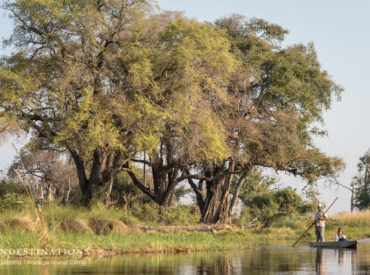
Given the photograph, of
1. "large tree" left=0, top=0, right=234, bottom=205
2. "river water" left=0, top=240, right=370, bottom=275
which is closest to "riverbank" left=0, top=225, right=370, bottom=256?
"river water" left=0, top=240, right=370, bottom=275

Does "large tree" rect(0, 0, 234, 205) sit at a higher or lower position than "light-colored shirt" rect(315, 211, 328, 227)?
higher

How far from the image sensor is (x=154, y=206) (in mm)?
33719

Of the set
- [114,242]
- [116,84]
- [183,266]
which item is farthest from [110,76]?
[183,266]

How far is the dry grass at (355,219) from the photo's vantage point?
129ft

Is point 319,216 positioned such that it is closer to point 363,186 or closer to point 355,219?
point 355,219

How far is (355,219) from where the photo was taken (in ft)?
130

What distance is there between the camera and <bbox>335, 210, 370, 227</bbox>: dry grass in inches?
1548

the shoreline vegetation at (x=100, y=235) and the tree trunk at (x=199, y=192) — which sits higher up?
the tree trunk at (x=199, y=192)

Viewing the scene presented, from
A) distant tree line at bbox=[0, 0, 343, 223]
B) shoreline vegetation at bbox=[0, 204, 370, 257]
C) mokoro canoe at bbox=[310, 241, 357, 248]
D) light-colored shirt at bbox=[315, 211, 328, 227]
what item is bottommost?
mokoro canoe at bbox=[310, 241, 357, 248]

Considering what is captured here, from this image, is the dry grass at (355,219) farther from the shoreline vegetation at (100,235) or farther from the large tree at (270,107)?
the shoreline vegetation at (100,235)

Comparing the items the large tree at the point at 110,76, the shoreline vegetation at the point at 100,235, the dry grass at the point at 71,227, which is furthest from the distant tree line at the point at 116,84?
the dry grass at the point at 71,227

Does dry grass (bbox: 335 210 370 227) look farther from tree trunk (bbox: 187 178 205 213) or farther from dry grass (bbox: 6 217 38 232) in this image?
dry grass (bbox: 6 217 38 232)

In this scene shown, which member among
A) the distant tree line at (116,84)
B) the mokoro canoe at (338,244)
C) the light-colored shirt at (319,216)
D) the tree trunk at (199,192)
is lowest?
the mokoro canoe at (338,244)

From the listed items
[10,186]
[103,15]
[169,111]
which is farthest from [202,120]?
[10,186]
